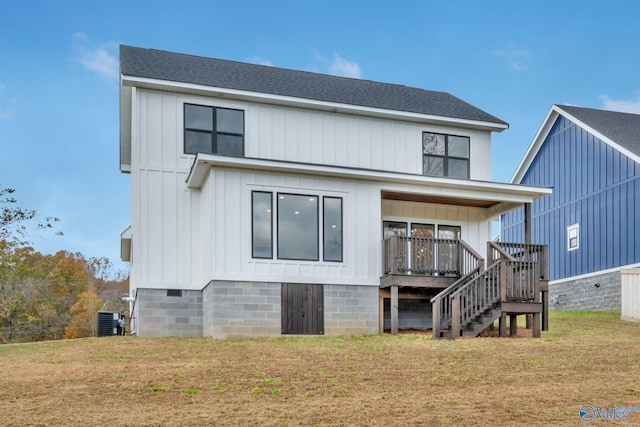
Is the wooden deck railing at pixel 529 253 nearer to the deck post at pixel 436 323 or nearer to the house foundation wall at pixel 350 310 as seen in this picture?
the deck post at pixel 436 323

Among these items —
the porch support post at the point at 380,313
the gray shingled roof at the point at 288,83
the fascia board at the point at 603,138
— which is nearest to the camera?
the porch support post at the point at 380,313

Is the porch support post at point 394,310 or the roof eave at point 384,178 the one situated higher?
the roof eave at point 384,178

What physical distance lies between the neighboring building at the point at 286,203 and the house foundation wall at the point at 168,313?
0.03m

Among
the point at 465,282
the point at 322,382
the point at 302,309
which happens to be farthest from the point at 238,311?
the point at 322,382

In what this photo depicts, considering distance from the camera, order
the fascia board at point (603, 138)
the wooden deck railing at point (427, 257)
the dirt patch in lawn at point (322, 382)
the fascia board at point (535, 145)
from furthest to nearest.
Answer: the fascia board at point (535, 145) < the fascia board at point (603, 138) < the wooden deck railing at point (427, 257) < the dirt patch in lawn at point (322, 382)

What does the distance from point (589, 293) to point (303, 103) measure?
13.5 meters

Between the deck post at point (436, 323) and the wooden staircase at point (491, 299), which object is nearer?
the deck post at point (436, 323)

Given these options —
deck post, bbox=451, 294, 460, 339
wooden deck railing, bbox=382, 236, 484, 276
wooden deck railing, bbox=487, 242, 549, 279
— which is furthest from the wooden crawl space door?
wooden deck railing, bbox=487, 242, 549, 279

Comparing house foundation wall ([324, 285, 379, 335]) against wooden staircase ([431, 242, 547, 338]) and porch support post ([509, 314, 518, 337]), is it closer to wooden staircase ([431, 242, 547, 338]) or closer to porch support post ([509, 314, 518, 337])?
wooden staircase ([431, 242, 547, 338])

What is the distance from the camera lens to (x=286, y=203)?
16.4 m

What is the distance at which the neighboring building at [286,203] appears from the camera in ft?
52.4

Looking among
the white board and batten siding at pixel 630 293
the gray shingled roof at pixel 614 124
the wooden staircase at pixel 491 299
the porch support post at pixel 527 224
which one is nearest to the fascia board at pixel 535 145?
the gray shingled roof at pixel 614 124

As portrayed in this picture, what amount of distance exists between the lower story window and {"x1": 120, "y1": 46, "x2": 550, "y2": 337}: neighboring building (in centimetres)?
3

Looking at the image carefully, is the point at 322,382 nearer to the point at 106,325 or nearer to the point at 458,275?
the point at 458,275
